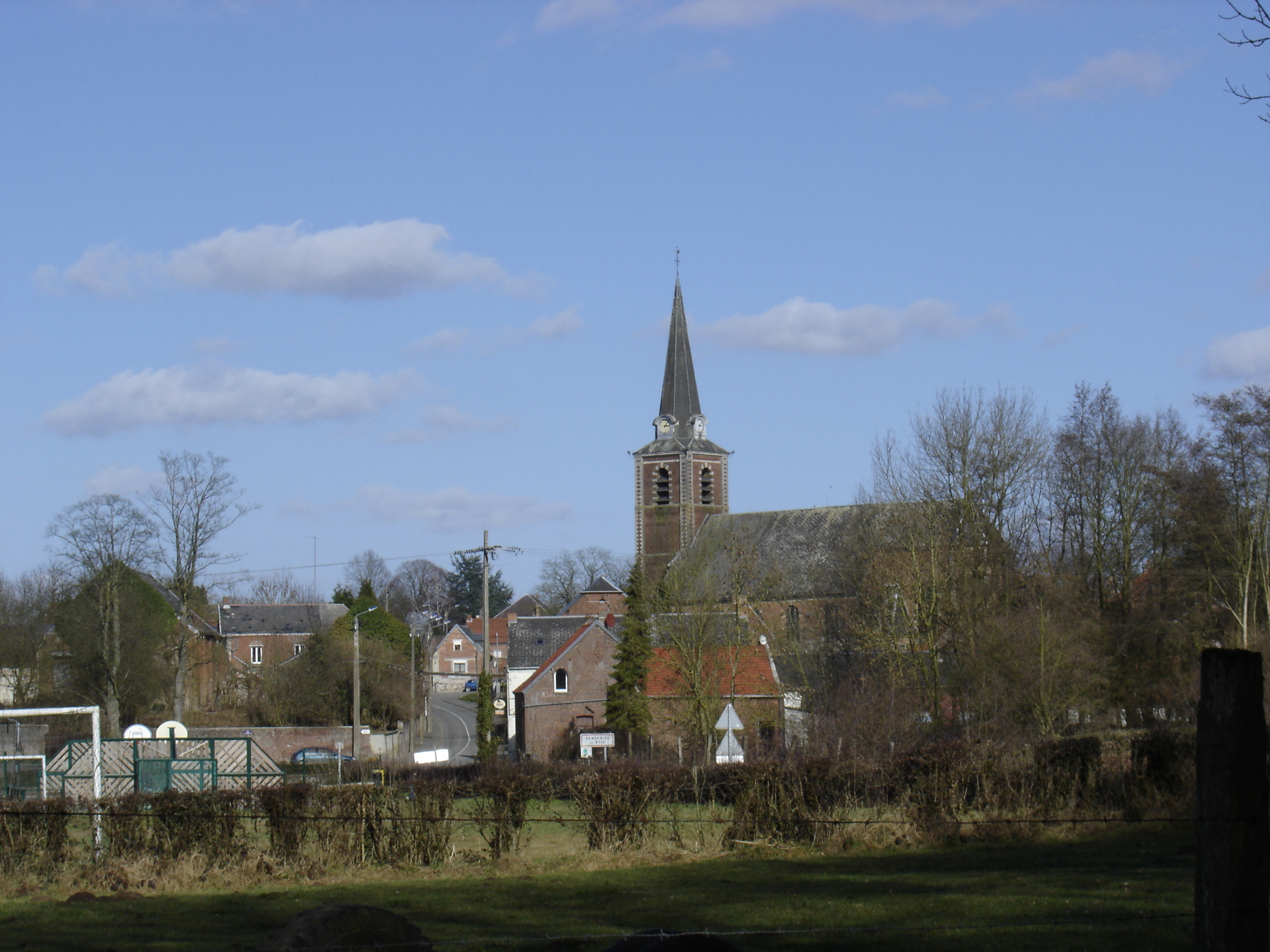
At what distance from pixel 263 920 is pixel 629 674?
3299 centimetres

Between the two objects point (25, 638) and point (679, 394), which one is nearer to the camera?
point (25, 638)

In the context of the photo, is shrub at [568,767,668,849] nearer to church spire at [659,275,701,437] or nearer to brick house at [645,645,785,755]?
brick house at [645,645,785,755]

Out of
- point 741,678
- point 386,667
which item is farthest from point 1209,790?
point 386,667

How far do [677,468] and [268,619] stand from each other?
31.2 meters

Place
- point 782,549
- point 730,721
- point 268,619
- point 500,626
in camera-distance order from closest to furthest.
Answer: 1. point 730,721
2. point 782,549
3. point 268,619
4. point 500,626

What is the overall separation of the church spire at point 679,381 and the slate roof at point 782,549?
7.78m

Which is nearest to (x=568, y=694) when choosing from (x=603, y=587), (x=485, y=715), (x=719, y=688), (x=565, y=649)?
(x=565, y=649)

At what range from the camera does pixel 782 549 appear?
7600cm

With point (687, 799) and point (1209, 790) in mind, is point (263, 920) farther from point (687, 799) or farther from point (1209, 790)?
point (1209, 790)

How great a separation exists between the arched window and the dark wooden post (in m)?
81.2

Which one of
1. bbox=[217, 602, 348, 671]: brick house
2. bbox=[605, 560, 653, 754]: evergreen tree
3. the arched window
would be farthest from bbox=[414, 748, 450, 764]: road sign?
the arched window

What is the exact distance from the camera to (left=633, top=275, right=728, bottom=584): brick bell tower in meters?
84.5

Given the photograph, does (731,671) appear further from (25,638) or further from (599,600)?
(599,600)

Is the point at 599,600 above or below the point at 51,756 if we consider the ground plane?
above
